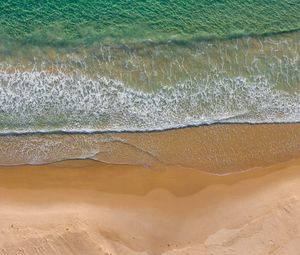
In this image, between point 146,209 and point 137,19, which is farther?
point 137,19

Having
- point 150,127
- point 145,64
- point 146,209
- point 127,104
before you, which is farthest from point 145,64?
point 146,209

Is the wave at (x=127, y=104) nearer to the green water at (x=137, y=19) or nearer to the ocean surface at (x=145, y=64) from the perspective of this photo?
the ocean surface at (x=145, y=64)

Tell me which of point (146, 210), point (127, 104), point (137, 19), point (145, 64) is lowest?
point (146, 210)

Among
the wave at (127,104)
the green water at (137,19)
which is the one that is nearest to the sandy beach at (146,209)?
the wave at (127,104)

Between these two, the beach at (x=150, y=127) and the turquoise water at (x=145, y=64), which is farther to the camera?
the turquoise water at (x=145, y=64)

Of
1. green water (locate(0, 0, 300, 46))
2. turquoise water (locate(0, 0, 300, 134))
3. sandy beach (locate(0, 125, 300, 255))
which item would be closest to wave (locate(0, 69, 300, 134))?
turquoise water (locate(0, 0, 300, 134))

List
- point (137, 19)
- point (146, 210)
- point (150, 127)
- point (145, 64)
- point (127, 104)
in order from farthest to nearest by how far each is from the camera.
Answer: point (137, 19)
point (145, 64)
point (127, 104)
point (150, 127)
point (146, 210)

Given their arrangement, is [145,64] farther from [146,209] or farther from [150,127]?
[146,209]

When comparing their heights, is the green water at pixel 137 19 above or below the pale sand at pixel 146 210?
above

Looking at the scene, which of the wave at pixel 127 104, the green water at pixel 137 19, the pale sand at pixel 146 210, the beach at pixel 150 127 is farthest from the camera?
the green water at pixel 137 19
